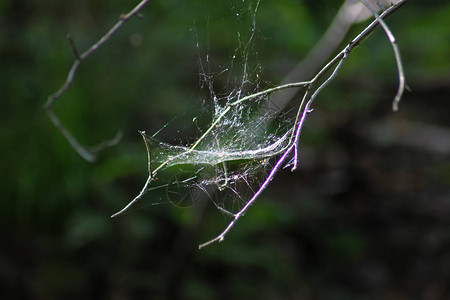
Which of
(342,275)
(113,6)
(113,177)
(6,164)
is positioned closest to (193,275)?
(113,177)

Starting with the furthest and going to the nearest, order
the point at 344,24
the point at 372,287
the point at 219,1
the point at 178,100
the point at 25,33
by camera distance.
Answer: the point at 25,33
the point at 178,100
the point at 372,287
the point at 219,1
the point at 344,24

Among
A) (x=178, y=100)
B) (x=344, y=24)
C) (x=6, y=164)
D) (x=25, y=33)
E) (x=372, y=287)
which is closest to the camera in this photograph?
(x=344, y=24)

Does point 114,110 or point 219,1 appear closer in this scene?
point 219,1

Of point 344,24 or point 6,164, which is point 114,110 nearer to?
point 6,164

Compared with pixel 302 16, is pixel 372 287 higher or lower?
lower

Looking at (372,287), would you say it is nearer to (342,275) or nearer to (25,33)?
(342,275)

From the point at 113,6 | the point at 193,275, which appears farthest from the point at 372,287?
the point at 113,6

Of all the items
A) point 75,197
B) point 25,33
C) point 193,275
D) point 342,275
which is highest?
point 25,33
